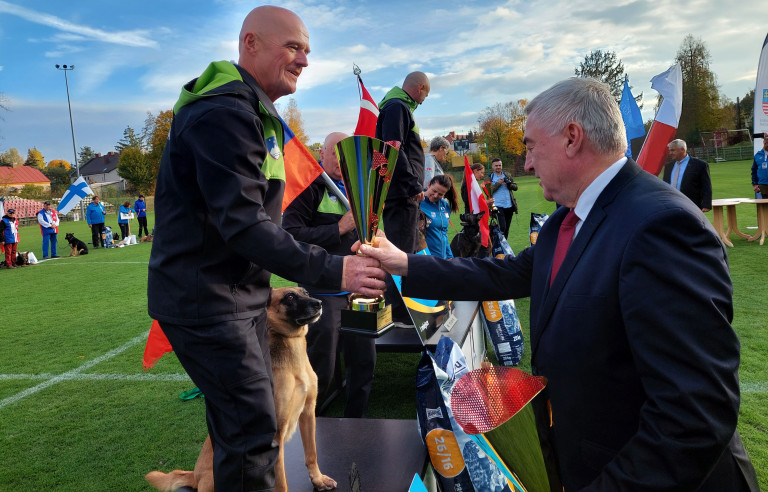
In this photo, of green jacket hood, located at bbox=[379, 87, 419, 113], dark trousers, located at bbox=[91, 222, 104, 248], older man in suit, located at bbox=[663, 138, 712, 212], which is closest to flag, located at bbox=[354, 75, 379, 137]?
green jacket hood, located at bbox=[379, 87, 419, 113]

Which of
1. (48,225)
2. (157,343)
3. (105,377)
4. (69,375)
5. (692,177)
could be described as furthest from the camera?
(48,225)

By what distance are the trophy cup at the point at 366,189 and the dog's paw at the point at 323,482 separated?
0.84 metres

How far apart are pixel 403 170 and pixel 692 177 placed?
28.3 ft

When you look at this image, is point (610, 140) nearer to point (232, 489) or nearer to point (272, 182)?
point (272, 182)

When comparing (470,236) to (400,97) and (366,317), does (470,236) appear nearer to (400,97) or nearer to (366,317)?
(400,97)

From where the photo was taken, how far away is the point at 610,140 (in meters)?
1.66

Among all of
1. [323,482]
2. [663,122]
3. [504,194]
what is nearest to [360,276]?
[323,482]

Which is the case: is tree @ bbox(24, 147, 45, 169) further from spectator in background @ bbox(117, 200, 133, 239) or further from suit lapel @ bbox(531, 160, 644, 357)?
suit lapel @ bbox(531, 160, 644, 357)

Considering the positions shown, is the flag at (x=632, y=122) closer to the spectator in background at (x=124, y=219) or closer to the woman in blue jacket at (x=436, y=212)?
the woman in blue jacket at (x=436, y=212)

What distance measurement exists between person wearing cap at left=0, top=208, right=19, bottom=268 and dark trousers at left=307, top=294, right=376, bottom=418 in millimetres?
17866

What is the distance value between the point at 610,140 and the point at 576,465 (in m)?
1.10

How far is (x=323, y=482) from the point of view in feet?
8.45

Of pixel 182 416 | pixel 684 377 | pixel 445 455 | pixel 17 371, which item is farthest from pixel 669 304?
pixel 17 371

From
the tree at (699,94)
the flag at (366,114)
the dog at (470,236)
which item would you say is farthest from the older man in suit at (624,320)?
the tree at (699,94)
